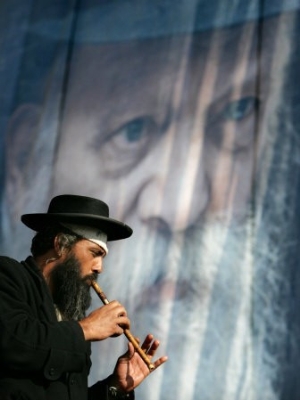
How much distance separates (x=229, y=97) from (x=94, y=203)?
1.58 m

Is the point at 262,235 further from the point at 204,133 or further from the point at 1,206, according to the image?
the point at 1,206

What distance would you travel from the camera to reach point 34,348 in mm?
2158

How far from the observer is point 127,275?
12.9ft

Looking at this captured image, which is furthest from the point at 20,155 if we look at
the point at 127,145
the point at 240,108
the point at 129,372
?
the point at 129,372

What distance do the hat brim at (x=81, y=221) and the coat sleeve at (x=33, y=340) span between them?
0.90ft

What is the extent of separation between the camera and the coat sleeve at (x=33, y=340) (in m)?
2.15

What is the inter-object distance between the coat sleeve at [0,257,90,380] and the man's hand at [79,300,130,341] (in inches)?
0.9

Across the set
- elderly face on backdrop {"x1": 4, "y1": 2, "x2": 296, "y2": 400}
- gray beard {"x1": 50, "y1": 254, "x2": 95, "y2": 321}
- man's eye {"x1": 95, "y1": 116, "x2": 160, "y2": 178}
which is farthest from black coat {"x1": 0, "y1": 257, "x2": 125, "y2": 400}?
man's eye {"x1": 95, "y1": 116, "x2": 160, "y2": 178}

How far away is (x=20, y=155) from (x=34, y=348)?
225cm

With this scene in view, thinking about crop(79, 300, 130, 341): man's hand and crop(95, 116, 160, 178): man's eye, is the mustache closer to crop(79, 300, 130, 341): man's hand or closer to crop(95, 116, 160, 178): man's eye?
crop(79, 300, 130, 341): man's hand

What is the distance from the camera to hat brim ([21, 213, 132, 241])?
2494 mm

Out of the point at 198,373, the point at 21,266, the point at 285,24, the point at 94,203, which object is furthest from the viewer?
the point at 285,24

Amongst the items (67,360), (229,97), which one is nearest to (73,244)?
(67,360)

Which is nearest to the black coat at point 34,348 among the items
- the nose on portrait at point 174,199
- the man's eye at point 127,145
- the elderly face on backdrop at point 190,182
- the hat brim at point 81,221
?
the hat brim at point 81,221
